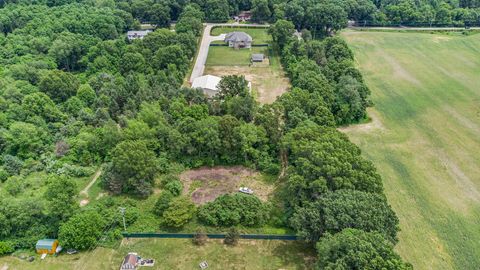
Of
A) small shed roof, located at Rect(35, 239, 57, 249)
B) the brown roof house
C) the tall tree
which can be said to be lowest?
the brown roof house

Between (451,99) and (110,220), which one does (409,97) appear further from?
(110,220)

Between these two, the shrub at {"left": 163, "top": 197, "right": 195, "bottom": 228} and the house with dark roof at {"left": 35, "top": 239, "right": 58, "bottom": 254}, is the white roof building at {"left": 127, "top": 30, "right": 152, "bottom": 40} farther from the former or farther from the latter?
the house with dark roof at {"left": 35, "top": 239, "right": 58, "bottom": 254}

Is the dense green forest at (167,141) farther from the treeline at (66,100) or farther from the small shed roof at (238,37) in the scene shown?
the small shed roof at (238,37)

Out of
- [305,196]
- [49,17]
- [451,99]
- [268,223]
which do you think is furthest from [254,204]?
[49,17]

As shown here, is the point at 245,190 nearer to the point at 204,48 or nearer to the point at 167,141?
the point at 167,141

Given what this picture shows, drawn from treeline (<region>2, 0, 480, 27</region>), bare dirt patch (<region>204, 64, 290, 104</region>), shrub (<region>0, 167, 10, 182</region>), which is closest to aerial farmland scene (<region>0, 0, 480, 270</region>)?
shrub (<region>0, 167, 10, 182</region>)

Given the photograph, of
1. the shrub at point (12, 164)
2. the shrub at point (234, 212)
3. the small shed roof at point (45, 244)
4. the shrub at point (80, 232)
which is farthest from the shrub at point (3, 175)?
the shrub at point (234, 212)
